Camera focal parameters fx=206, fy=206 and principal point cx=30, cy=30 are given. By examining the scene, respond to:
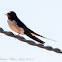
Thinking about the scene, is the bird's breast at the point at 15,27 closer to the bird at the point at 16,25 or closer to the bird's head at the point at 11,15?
the bird at the point at 16,25

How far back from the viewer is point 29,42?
3289 millimetres

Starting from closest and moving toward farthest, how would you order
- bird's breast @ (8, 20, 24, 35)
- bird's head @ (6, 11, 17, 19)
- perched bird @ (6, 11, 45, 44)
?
perched bird @ (6, 11, 45, 44) < bird's breast @ (8, 20, 24, 35) < bird's head @ (6, 11, 17, 19)

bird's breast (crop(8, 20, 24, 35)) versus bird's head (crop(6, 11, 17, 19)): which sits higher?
bird's head (crop(6, 11, 17, 19))

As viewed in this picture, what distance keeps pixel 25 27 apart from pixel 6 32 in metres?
2.15

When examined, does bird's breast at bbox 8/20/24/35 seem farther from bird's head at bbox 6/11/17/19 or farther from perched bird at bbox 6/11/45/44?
bird's head at bbox 6/11/17/19

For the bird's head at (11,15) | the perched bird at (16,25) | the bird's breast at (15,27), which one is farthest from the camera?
the bird's head at (11,15)

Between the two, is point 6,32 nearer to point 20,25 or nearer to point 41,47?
point 41,47

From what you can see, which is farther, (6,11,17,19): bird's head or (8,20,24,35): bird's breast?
(6,11,17,19): bird's head

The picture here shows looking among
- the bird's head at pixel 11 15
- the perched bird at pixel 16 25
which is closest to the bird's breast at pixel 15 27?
the perched bird at pixel 16 25

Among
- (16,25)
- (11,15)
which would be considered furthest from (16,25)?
(11,15)

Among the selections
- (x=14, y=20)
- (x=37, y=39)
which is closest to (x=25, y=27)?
(x=14, y=20)

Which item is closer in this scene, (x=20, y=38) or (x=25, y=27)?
(x=20, y=38)

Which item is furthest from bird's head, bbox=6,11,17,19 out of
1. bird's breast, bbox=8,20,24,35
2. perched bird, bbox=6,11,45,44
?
bird's breast, bbox=8,20,24,35

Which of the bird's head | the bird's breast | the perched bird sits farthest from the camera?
the bird's head
